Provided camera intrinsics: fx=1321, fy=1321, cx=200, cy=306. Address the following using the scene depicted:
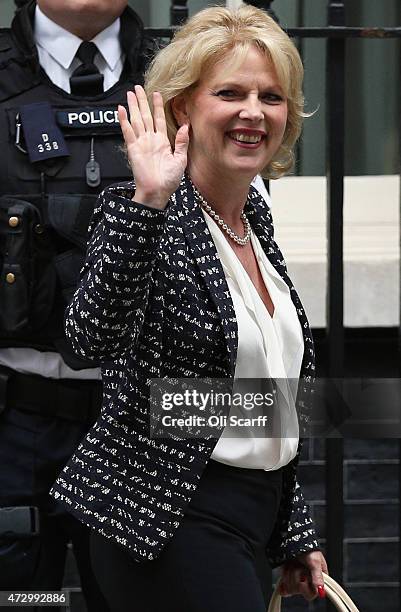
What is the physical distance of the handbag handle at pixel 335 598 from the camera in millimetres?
2688

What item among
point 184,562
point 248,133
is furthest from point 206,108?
point 184,562

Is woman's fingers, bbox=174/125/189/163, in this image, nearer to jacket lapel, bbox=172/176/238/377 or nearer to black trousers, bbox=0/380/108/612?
jacket lapel, bbox=172/176/238/377

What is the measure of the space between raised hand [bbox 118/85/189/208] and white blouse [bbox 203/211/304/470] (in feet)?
0.95

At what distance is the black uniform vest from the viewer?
299cm

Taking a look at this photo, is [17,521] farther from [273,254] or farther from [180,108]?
[180,108]

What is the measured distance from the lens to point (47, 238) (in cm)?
304

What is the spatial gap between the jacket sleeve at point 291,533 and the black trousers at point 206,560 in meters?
0.22

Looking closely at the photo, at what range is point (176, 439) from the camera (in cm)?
249

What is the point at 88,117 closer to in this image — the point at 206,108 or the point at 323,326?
the point at 206,108

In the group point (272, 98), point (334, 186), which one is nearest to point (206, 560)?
point (272, 98)

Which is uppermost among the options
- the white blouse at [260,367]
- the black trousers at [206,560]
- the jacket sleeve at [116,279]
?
the jacket sleeve at [116,279]

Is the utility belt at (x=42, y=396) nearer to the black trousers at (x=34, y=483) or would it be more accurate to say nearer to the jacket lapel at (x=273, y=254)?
the black trousers at (x=34, y=483)

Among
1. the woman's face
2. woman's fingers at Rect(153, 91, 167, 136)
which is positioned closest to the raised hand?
woman's fingers at Rect(153, 91, 167, 136)

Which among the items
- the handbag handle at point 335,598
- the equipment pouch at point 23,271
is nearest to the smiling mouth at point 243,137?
the equipment pouch at point 23,271
